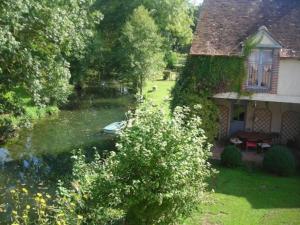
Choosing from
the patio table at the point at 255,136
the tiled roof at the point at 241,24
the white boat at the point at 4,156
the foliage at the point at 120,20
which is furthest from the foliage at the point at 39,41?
the foliage at the point at 120,20

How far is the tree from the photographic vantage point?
45.8 m

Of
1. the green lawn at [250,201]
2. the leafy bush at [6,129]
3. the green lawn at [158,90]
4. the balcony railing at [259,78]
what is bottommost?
the green lawn at [250,201]

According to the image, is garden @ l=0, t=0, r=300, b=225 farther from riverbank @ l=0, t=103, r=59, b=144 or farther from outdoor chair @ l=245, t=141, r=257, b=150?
outdoor chair @ l=245, t=141, r=257, b=150

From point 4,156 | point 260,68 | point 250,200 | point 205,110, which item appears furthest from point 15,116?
point 250,200

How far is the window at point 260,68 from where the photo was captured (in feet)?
79.0

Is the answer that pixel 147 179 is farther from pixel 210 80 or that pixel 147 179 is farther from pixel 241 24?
pixel 241 24

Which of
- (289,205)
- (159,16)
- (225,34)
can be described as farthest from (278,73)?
(159,16)

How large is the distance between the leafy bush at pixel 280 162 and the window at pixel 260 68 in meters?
4.38

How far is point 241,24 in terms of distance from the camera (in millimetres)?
25844

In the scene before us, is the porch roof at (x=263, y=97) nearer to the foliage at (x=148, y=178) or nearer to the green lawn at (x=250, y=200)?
the green lawn at (x=250, y=200)

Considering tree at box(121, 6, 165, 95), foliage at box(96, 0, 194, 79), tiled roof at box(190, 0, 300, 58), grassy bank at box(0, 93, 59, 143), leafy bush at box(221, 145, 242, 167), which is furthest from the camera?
foliage at box(96, 0, 194, 79)

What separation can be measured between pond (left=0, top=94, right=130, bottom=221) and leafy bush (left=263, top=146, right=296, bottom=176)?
10593mm

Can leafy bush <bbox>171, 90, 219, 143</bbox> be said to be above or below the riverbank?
above

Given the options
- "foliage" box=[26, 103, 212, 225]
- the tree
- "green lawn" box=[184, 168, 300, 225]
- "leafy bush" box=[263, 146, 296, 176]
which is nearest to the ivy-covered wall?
"leafy bush" box=[263, 146, 296, 176]
